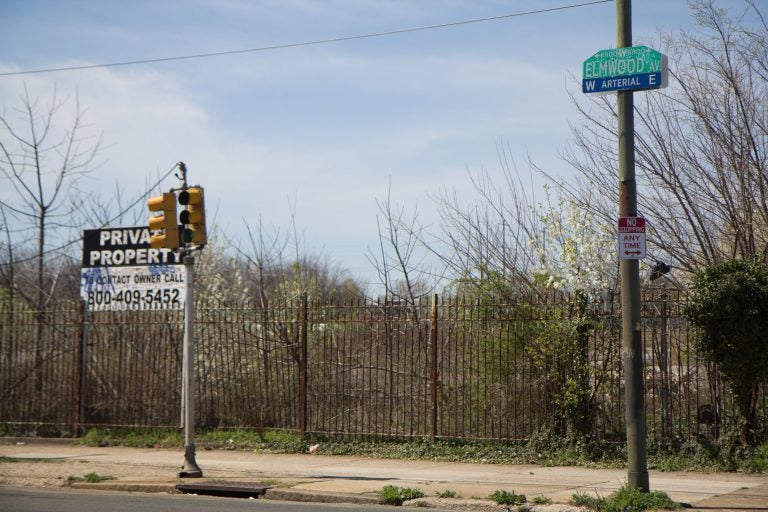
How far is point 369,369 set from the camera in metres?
15.9

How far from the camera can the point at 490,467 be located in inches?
549

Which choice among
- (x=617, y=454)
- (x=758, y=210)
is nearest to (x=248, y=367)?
(x=617, y=454)

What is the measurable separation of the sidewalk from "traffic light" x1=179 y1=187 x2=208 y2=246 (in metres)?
3.65

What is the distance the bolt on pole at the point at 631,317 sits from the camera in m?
10.3

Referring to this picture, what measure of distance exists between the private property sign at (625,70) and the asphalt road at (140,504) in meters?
5.73

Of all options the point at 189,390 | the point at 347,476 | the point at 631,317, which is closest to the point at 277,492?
the point at 347,476

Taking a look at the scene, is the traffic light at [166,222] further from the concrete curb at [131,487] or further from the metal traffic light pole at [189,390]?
the concrete curb at [131,487]

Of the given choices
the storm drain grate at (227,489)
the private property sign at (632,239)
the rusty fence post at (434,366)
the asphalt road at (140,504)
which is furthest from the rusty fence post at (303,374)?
the private property sign at (632,239)

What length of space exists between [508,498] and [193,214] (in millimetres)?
6479

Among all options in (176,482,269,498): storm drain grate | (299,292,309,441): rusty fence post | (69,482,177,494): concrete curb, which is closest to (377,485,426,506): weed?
(176,482,269,498): storm drain grate

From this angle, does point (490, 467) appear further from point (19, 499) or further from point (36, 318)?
point (36, 318)

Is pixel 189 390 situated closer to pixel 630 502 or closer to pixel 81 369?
pixel 81 369

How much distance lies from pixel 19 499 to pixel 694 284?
9825 millimetres

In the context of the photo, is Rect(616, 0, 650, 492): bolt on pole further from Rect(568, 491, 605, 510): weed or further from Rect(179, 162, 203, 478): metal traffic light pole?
Rect(179, 162, 203, 478): metal traffic light pole
